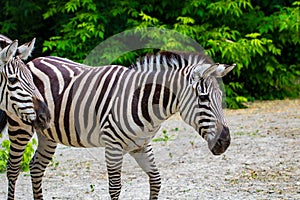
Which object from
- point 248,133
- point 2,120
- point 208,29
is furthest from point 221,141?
point 208,29

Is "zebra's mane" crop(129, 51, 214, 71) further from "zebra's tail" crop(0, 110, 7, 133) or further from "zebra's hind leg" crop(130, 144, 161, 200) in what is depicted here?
"zebra's tail" crop(0, 110, 7, 133)

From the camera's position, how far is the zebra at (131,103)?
4.11 m

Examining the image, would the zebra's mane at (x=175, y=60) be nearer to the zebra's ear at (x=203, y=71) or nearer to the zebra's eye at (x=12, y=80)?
the zebra's ear at (x=203, y=71)

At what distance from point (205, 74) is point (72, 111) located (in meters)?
1.07

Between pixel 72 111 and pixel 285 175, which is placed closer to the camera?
pixel 72 111

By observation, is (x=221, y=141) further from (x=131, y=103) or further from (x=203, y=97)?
(x=131, y=103)

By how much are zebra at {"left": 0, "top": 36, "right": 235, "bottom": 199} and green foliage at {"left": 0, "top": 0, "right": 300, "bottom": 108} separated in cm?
682

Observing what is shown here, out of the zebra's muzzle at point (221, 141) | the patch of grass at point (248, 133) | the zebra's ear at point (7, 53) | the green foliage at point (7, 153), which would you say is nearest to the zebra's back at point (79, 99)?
the zebra's ear at point (7, 53)

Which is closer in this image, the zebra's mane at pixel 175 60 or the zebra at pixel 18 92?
the zebra at pixel 18 92

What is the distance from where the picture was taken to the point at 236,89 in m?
12.8

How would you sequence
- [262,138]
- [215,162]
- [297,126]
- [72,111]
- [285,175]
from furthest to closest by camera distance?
[297,126] < [262,138] < [215,162] < [285,175] < [72,111]

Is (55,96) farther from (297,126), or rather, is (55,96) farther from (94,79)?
(297,126)

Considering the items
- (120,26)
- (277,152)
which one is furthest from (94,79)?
(120,26)

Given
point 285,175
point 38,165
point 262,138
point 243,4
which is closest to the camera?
point 38,165
